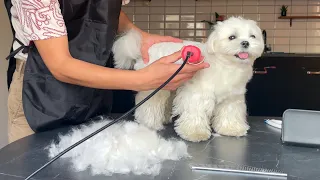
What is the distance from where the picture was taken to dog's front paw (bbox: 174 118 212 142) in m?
1.01

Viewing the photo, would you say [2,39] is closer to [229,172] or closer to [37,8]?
[37,8]

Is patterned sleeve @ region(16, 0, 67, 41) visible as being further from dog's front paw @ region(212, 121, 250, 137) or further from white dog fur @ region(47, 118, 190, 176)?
dog's front paw @ region(212, 121, 250, 137)

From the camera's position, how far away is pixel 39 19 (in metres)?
0.83

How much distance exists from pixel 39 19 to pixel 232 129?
0.57 meters

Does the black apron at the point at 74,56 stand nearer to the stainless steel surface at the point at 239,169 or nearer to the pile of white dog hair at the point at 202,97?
the pile of white dog hair at the point at 202,97

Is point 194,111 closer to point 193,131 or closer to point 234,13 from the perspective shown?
point 193,131

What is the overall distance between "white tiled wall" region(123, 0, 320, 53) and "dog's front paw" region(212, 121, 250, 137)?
2143 millimetres

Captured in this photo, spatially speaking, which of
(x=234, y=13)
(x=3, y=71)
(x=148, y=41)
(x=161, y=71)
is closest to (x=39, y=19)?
(x=161, y=71)

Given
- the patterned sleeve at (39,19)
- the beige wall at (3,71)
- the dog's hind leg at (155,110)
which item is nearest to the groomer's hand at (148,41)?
the dog's hind leg at (155,110)

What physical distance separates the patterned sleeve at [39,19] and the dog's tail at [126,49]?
308mm

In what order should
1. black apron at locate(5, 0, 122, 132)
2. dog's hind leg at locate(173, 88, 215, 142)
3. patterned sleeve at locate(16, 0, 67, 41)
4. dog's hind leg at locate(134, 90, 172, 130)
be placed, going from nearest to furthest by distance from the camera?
1. patterned sleeve at locate(16, 0, 67, 41)
2. black apron at locate(5, 0, 122, 132)
3. dog's hind leg at locate(173, 88, 215, 142)
4. dog's hind leg at locate(134, 90, 172, 130)

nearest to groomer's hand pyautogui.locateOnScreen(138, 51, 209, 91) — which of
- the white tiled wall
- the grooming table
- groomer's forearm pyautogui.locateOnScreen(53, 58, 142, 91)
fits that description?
groomer's forearm pyautogui.locateOnScreen(53, 58, 142, 91)

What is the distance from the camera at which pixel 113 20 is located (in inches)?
41.0

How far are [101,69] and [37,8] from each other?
0.18m
